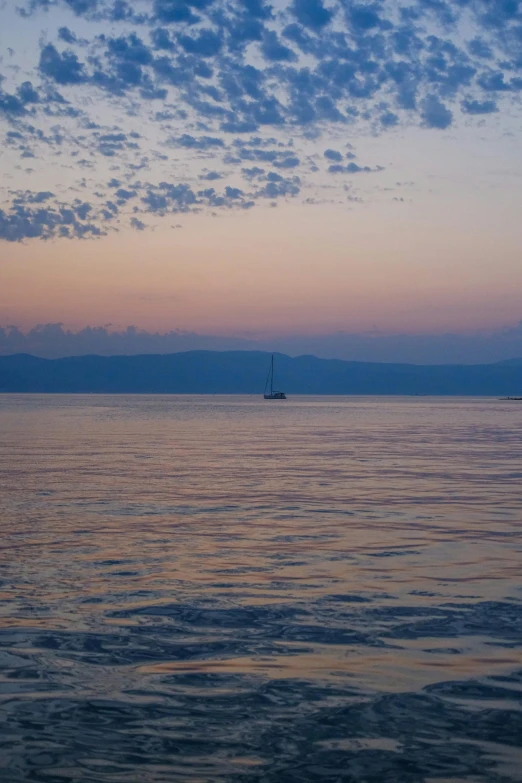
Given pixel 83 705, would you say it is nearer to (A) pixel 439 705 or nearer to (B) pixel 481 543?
(A) pixel 439 705

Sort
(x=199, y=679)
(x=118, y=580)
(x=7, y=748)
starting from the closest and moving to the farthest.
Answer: (x=7, y=748) < (x=199, y=679) < (x=118, y=580)

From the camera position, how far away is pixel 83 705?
848 cm

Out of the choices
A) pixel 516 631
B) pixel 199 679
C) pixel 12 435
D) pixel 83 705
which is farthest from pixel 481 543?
pixel 12 435

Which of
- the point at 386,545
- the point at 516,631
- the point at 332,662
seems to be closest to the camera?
the point at 332,662

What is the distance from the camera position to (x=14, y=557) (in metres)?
15.9

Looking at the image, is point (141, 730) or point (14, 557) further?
point (14, 557)

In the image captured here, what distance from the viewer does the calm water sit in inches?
292

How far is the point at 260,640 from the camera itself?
35.1ft

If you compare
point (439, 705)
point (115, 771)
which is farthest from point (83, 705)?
point (439, 705)

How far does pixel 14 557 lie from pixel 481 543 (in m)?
9.13

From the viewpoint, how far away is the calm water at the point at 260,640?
7.41 m

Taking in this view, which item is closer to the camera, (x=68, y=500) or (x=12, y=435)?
(x=68, y=500)

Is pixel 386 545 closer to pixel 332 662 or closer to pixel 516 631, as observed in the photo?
pixel 516 631

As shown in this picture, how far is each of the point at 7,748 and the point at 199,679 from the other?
2.31 m
